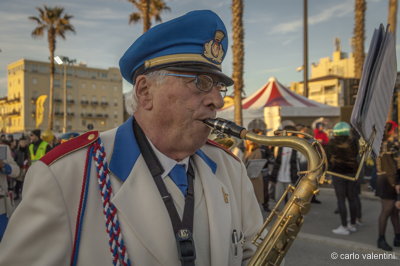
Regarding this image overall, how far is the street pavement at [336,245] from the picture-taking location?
17.0 feet

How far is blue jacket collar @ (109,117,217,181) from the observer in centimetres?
167

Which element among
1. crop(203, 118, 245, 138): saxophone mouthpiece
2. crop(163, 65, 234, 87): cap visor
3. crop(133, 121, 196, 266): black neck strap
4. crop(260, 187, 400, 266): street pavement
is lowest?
crop(260, 187, 400, 266): street pavement

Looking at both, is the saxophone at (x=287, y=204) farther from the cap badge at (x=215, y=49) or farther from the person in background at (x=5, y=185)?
the person in background at (x=5, y=185)

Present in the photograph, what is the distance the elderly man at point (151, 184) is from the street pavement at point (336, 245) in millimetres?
3691

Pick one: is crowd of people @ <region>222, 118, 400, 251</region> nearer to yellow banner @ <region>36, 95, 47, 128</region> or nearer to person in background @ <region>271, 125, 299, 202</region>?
person in background @ <region>271, 125, 299, 202</region>

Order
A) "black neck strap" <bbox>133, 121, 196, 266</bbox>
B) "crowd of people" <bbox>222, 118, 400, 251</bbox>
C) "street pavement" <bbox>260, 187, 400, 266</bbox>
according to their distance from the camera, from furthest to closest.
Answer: "crowd of people" <bbox>222, 118, 400, 251</bbox> < "street pavement" <bbox>260, 187, 400, 266</bbox> < "black neck strap" <bbox>133, 121, 196, 266</bbox>

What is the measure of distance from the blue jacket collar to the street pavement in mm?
4002

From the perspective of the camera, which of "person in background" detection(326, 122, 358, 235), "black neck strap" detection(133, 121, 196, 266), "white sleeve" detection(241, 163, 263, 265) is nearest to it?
"black neck strap" detection(133, 121, 196, 266)

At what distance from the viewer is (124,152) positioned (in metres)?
1.74

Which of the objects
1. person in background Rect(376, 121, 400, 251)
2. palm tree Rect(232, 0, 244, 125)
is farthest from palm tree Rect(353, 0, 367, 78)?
person in background Rect(376, 121, 400, 251)

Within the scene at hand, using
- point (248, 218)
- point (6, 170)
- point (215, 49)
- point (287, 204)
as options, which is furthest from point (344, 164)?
point (6, 170)

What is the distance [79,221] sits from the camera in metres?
1.52

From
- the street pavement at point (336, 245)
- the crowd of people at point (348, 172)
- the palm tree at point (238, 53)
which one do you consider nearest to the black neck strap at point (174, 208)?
the crowd of people at point (348, 172)

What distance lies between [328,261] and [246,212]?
12.2 ft
